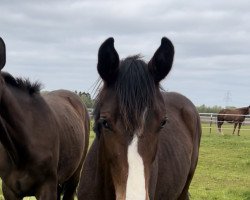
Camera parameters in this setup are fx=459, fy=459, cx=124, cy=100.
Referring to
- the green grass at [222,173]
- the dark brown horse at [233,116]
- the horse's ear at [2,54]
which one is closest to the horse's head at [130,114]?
the horse's ear at [2,54]

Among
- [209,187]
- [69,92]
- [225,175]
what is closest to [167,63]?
[69,92]

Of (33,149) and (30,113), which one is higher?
(30,113)

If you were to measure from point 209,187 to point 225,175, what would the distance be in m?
1.77

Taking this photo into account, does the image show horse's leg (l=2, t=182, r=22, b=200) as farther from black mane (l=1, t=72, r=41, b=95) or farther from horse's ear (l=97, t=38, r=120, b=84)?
horse's ear (l=97, t=38, r=120, b=84)

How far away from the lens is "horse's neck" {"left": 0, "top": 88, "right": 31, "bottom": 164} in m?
5.06

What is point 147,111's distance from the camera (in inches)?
114

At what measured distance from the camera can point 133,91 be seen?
291cm

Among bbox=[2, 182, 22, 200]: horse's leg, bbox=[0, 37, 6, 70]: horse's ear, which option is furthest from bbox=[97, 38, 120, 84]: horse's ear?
bbox=[2, 182, 22, 200]: horse's leg

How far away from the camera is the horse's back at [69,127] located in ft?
19.9

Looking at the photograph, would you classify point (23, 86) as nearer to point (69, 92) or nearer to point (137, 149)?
point (69, 92)

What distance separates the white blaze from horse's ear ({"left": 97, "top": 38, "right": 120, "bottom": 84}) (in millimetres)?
540

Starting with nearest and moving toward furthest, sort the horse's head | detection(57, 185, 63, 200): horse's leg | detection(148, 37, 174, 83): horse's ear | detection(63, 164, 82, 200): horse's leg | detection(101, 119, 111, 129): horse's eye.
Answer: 1. the horse's head
2. detection(101, 119, 111, 129): horse's eye
3. detection(148, 37, 174, 83): horse's ear
4. detection(57, 185, 63, 200): horse's leg
5. detection(63, 164, 82, 200): horse's leg

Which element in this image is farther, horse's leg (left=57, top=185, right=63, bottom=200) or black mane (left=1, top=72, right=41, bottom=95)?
horse's leg (left=57, top=185, right=63, bottom=200)

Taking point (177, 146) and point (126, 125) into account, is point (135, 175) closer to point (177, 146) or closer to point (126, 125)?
point (126, 125)
